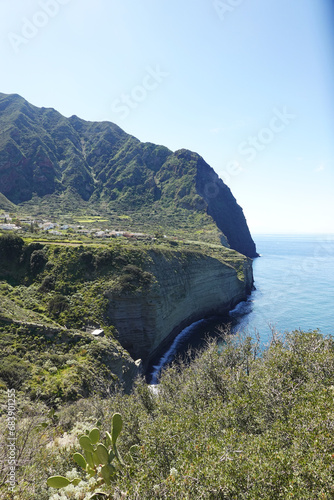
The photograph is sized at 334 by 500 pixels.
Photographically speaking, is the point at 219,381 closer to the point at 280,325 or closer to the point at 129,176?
the point at 280,325

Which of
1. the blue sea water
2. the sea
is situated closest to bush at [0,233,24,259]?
the sea

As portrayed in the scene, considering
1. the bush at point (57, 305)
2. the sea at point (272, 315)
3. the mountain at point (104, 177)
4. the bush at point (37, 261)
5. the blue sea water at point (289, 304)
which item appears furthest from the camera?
the mountain at point (104, 177)

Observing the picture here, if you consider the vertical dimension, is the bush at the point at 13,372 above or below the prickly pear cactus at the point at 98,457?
below

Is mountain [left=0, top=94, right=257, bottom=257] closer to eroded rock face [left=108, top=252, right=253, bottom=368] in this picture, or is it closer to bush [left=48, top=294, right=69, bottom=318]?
eroded rock face [left=108, top=252, right=253, bottom=368]

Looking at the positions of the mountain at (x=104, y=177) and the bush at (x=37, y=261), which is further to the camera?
the mountain at (x=104, y=177)

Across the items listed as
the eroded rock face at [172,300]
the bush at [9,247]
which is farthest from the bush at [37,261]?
the eroded rock face at [172,300]

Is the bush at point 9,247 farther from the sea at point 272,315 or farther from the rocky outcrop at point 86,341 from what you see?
the sea at point 272,315
